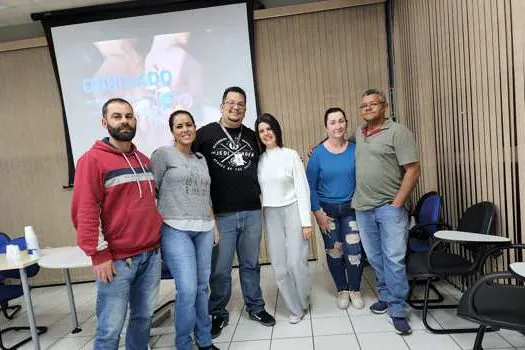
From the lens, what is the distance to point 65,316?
11.5 feet

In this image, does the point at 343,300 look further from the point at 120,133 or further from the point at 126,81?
the point at 126,81

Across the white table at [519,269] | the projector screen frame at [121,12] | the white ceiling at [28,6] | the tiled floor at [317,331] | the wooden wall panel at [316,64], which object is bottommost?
the tiled floor at [317,331]

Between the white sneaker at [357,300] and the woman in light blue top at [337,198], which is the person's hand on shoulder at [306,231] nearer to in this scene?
the woman in light blue top at [337,198]

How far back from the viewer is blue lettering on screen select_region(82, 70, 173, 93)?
13.8 ft

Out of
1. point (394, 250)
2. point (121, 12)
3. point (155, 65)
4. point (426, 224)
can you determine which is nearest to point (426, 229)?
point (426, 224)

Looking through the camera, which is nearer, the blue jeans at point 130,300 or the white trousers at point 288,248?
the blue jeans at point 130,300

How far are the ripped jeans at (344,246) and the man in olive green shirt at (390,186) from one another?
0.22 metres

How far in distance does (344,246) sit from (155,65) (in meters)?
2.90

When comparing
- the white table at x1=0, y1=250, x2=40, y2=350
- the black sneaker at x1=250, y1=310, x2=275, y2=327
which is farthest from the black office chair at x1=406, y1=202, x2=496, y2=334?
the white table at x1=0, y1=250, x2=40, y2=350

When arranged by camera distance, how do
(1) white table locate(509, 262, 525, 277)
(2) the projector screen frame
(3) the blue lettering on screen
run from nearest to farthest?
(1) white table locate(509, 262, 525, 277) → (2) the projector screen frame → (3) the blue lettering on screen

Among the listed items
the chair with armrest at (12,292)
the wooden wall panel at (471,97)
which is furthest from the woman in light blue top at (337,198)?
the chair with armrest at (12,292)

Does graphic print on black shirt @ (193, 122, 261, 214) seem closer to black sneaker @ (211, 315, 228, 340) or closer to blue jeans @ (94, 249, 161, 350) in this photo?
blue jeans @ (94, 249, 161, 350)

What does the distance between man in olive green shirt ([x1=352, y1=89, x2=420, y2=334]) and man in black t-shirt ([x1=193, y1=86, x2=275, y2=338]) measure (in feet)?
2.64

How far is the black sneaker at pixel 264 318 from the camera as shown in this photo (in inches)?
110
